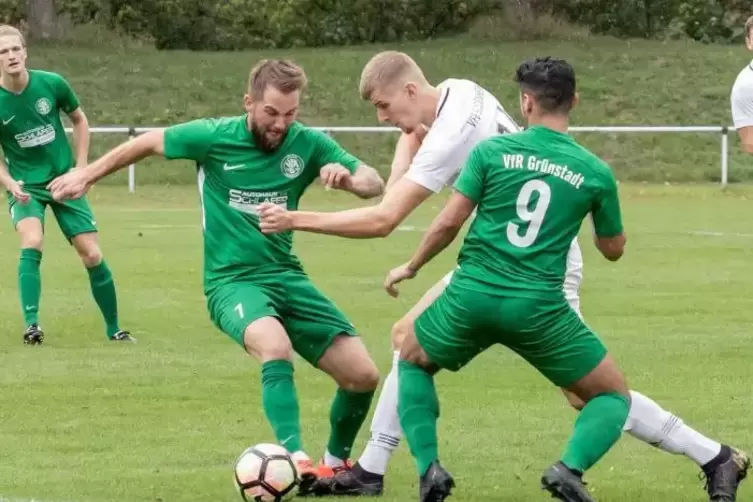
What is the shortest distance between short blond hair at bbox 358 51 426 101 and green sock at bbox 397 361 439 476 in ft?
3.76

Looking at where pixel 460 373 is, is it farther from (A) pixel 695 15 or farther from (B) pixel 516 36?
(A) pixel 695 15

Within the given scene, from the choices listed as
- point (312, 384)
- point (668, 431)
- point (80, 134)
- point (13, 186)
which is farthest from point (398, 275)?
point (80, 134)

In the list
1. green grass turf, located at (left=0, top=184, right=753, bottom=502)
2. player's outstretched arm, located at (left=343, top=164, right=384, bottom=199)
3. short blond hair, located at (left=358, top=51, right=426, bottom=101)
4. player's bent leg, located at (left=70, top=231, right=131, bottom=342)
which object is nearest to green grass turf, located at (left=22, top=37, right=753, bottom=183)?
green grass turf, located at (left=0, top=184, right=753, bottom=502)

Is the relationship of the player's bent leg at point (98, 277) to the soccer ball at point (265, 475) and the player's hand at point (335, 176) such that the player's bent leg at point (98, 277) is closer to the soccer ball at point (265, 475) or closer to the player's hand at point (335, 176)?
the player's hand at point (335, 176)

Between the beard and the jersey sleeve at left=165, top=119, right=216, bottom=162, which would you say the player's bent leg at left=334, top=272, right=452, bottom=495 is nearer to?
the beard

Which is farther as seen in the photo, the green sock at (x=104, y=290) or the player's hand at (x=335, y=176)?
the green sock at (x=104, y=290)

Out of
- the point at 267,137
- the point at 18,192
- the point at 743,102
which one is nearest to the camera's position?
the point at 267,137

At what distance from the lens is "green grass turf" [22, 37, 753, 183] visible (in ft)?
100

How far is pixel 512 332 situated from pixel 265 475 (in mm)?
1172

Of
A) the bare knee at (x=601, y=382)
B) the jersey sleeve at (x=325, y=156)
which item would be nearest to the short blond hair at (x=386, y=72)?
the jersey sleeve at (x=325, y=156)

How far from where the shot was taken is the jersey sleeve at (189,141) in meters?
7.05

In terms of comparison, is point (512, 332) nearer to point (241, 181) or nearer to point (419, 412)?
point (419, 412)

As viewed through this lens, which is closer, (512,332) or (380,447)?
(512,332)

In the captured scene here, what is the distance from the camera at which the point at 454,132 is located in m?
6.60
